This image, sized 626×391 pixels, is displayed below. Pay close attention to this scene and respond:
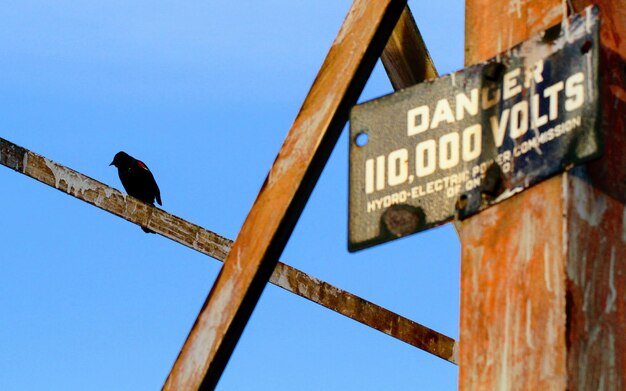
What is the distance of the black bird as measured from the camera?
49.9ft

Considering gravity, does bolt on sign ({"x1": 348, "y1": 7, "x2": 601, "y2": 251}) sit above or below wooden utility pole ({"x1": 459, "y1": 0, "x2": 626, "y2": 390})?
above

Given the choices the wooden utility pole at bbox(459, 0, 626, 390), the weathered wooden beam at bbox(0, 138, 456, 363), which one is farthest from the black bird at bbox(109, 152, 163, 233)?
the wooden utility pole at bbox(459, 0, 626, 390)

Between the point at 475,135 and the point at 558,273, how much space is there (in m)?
0.31

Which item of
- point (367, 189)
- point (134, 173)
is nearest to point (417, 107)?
point (367, 189)

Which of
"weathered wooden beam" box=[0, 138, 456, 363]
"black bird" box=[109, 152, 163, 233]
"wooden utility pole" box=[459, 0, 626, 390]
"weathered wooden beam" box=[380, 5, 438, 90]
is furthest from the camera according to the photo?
"black bird" box=[109, 152, 163, 233]

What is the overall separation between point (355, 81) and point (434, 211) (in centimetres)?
40

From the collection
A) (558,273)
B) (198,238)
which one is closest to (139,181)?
(198,238)

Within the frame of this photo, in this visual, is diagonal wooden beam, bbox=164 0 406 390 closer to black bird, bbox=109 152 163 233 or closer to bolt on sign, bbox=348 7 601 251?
bolt on sign, bbox=348 7 601 251

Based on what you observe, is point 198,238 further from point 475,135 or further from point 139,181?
point 139,181

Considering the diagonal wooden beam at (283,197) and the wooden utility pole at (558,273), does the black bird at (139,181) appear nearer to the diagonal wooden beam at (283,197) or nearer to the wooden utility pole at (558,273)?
the diagonal wooden beam at (283,197)

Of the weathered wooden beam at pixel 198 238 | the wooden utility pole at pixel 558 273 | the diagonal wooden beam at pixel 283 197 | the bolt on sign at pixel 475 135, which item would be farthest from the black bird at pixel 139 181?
the wooden utility pole at pixel 558 273

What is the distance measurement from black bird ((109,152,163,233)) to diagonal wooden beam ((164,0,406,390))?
494 inches

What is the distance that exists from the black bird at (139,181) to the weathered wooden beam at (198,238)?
9.95 m

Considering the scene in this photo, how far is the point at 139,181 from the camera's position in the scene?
50.2 feet
